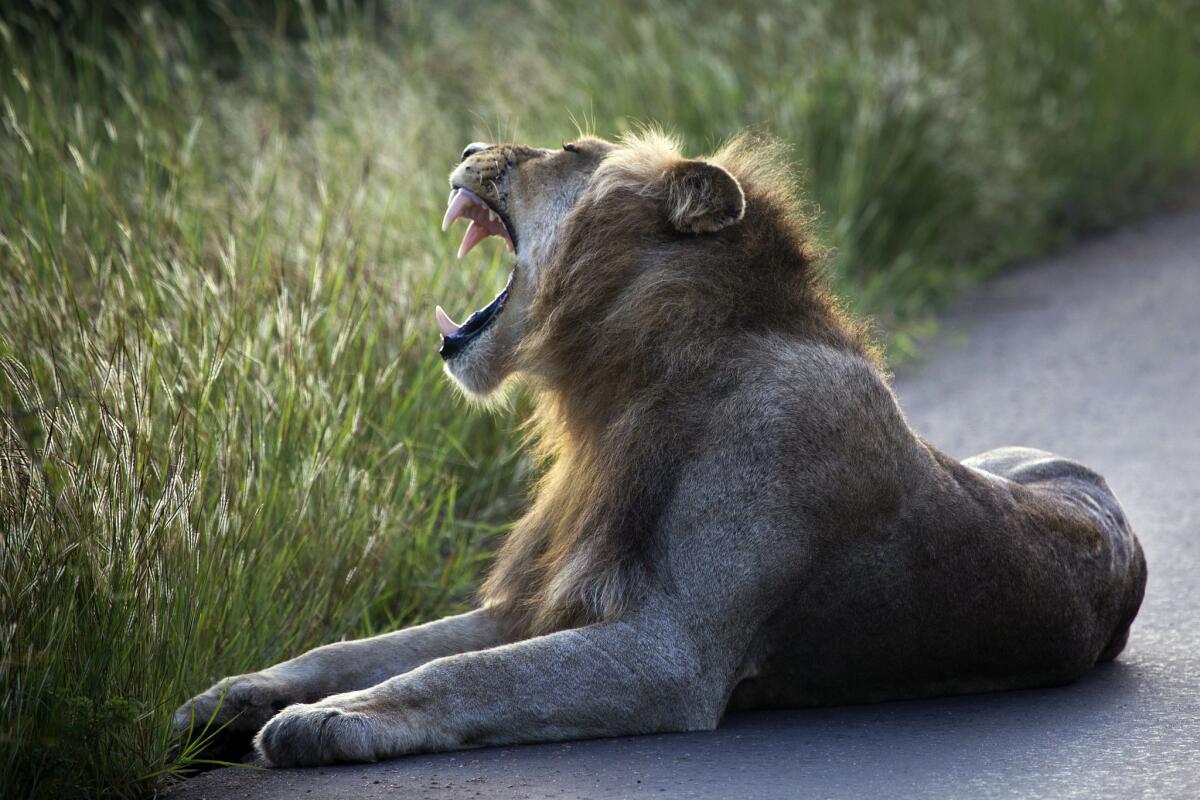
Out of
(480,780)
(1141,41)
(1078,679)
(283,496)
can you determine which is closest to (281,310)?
(283,496)

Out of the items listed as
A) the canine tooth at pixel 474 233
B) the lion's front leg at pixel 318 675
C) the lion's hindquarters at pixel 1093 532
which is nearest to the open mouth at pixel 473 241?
the canine tooth at pixel 474 233

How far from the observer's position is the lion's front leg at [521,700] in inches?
151

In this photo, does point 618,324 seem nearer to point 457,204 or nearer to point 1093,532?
point 457,204

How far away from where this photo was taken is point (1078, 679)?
475 cm

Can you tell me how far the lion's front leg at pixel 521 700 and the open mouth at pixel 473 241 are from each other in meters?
1.07

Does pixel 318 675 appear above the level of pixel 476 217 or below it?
below

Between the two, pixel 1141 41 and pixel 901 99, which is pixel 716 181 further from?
pixel 1141 41

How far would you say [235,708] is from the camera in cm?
412

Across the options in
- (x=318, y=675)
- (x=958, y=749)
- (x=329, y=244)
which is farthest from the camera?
(x=329, y=244)

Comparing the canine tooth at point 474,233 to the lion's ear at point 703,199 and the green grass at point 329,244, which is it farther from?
the lion's ear at point 703,199

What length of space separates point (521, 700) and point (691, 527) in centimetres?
60

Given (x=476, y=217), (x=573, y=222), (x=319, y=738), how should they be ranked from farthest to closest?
1. (x=476, y=217)
2. (x=573, y=222)
3. (x=319, y=738)

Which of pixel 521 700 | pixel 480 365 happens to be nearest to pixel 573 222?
pixel 480 365

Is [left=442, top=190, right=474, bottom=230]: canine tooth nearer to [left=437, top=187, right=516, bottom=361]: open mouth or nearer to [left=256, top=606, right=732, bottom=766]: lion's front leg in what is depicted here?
[left=437, top=187, right=516, bottom=361]: open mouth
